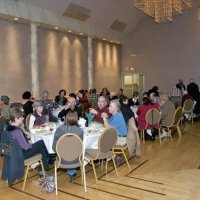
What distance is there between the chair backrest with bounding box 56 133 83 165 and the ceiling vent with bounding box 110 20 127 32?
1081 cm

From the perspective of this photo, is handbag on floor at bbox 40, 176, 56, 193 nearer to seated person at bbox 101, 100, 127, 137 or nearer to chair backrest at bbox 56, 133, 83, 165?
chair backrest at bbox 56, 133, 83, 165

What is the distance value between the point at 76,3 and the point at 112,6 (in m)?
2.17

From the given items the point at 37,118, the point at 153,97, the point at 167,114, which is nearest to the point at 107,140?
the point at 37,118

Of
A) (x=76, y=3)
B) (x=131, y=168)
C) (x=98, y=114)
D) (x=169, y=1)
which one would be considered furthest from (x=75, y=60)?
(x=131, y=168)

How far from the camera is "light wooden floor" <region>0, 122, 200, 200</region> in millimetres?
4051

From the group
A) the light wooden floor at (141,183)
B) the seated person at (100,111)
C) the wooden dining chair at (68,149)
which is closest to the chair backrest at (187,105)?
the light wooden floor at (141,183)

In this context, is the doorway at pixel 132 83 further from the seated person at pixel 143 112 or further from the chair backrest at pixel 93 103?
A: the seated person at pixel 143 112

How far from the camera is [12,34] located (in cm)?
959

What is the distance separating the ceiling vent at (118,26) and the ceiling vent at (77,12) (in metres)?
2.37

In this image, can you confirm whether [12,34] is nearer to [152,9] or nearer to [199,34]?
[152,9]

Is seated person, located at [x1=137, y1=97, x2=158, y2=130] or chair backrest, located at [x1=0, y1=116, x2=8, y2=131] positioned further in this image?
seated person, located at [x1=137, y1=97, x2=158, y2=130]

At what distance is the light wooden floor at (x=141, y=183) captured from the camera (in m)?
4.05

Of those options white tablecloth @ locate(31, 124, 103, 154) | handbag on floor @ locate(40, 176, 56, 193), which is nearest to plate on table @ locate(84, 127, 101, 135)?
white tablecloth @ locate(31, 124, 103, 154)

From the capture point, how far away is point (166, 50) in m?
14.8
